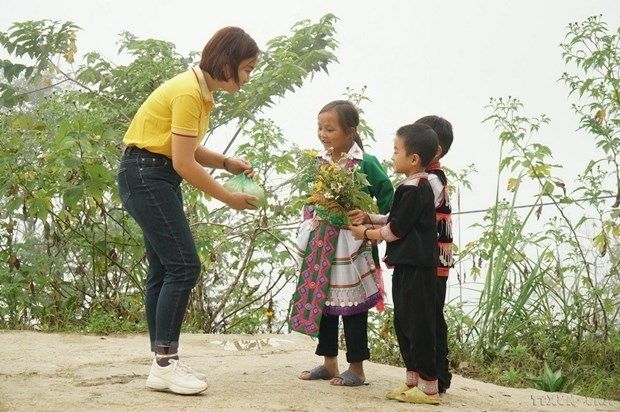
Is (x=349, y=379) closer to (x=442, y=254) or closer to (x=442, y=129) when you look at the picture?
(x=442, y=254)

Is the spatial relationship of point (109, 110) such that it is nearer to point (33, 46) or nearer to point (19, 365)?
point (33, 46)

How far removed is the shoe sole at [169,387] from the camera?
11.6 ft

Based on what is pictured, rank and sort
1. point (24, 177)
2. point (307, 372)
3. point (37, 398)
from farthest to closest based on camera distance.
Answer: point (24, 177) → point (307, 372) → point (37, 398)

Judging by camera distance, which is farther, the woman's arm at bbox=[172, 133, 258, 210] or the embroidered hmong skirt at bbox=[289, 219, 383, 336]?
the embroidered hmong skirt at bbox=[289, 219, 383, 336]

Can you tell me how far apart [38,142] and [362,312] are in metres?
2.62

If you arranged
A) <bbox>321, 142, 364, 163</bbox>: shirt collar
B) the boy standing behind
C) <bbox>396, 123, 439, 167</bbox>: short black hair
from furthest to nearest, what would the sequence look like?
1. <bbox>321, 142, 364, 163</bbox>: shirt collar
2. the boy standing behind
3. <bbox>396, 123, 439, 167</bbox>: short black hair

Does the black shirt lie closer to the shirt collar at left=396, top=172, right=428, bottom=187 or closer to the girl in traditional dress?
the shirt collar at left=396, top=172, right=428, bottom=187

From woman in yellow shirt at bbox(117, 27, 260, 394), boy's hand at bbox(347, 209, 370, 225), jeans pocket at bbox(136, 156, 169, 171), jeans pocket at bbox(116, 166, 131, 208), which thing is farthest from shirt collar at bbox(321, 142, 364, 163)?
jeans pocket at bbox(116, 166, 131, 208)

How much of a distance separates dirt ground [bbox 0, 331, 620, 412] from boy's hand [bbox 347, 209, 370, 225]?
2.40 ft

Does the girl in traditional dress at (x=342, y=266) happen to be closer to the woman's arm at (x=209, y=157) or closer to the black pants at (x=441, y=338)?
the black pants at (x=441, y=338)

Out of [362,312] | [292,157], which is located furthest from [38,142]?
[362,312]

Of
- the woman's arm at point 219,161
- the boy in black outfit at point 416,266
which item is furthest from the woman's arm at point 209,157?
the boy in black outfit at point 416,266

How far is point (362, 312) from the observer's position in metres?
4.00

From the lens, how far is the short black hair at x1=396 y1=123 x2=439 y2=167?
3.77 m
